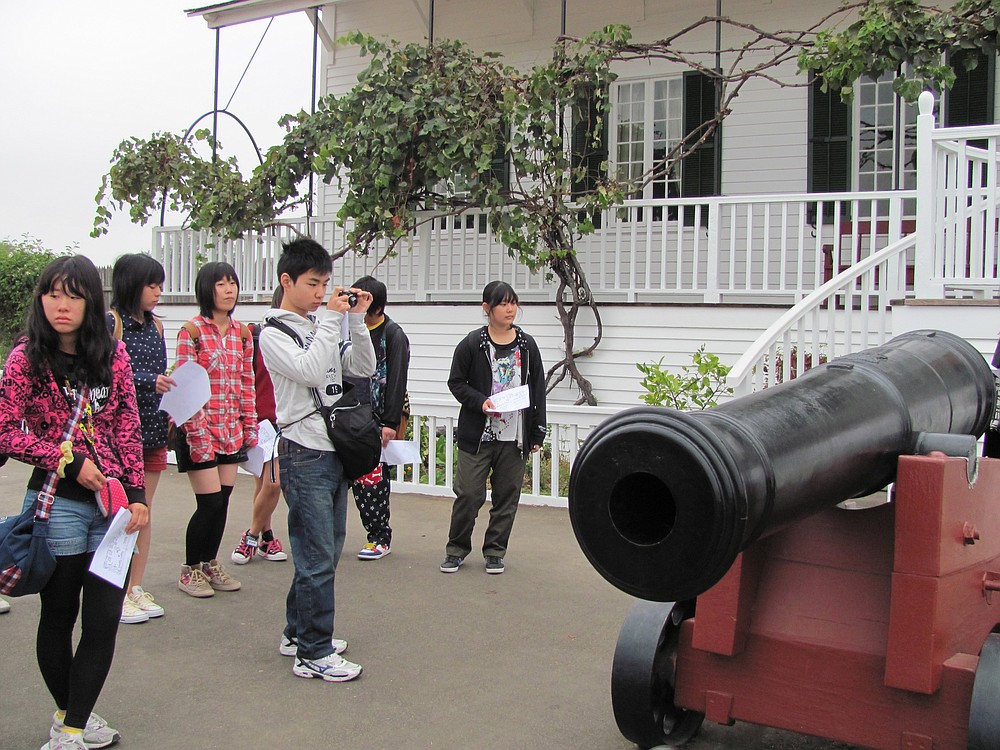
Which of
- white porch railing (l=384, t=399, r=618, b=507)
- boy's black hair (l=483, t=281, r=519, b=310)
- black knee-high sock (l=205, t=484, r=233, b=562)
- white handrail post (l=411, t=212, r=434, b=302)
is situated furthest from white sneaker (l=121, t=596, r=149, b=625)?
A: white handrail post (l=411, t=212, r=434, b=302)

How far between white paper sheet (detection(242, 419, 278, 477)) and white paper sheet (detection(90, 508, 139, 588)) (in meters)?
2.49

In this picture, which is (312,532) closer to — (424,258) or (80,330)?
(80,330)

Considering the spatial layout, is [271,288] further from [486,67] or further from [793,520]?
[793,520]

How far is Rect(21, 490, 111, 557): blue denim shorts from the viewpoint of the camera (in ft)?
10.4

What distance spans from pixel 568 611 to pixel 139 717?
2.31 meters

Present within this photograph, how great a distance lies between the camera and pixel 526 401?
5879 millimetres

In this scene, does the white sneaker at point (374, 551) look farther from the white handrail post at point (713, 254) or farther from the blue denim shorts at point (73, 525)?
the white handrail post at point (713, 254)

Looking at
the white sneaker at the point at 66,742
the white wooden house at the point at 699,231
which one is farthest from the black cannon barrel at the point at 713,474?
the white wooden house at the point at 699,231

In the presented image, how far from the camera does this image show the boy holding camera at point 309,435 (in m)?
3.98

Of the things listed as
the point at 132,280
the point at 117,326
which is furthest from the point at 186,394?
the point at 132,280

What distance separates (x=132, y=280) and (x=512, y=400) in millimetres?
2267

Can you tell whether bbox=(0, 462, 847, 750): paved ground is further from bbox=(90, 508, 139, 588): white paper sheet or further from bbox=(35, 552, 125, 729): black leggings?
bbox=(90, 508, 139, 588): white paper sheet

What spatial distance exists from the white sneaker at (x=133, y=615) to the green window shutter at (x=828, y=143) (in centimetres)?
928

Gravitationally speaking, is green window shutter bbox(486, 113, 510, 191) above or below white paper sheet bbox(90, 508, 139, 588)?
above
